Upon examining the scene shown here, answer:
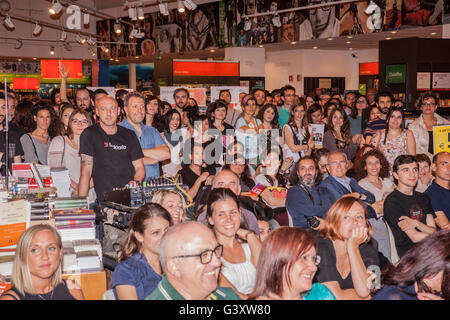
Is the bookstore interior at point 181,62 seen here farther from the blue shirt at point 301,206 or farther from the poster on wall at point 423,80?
the blue shirt at point 301,206

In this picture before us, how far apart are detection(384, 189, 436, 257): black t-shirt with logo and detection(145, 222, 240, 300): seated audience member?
2482mm

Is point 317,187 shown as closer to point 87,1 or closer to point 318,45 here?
point 318,45

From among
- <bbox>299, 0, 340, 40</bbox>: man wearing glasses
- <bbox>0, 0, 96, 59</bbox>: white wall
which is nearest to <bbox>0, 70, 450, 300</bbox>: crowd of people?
<bbox>299, 0, 340, 40</bbox>: man wearing glasses

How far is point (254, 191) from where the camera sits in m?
5.14

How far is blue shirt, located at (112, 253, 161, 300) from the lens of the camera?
9.01 ft

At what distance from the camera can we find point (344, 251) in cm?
321

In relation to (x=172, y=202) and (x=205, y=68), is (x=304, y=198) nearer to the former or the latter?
(x=172, y=202)

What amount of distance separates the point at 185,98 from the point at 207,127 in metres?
1.89

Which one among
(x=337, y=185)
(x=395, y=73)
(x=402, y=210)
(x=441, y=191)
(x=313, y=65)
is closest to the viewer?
(x=402, y=210)

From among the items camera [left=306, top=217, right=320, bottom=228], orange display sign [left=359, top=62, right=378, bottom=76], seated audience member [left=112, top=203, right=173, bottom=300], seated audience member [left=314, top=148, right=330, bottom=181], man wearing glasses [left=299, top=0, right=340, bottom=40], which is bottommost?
camera [left=306, top=217, right=320, bottom=228]

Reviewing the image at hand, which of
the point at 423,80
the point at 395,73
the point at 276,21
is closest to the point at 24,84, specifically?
the point at 276,21

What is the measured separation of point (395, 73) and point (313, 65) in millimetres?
7863

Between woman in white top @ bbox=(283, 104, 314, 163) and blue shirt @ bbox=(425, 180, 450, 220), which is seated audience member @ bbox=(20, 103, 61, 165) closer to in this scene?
woman in white top @ bbox=(283, 104, 314, 163)

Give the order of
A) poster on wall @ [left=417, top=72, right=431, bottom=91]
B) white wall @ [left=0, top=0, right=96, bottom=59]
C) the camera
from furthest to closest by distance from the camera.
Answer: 1. white wall @ [left=0, top=0, right=96, bottom=59]
2. poster on wall @ [left=417, top=72, right=431, bottom=91]
3. the camera
